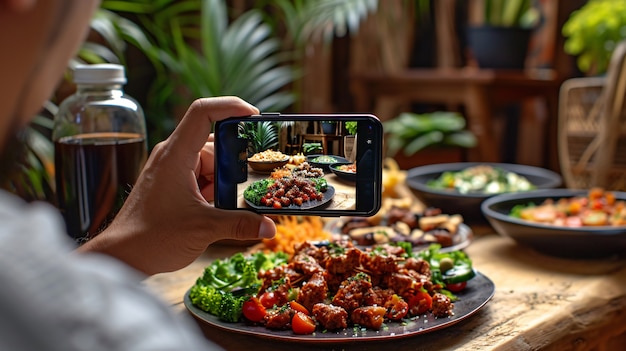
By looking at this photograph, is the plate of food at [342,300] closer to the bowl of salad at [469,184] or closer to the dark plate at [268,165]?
the dark plate at [268,165]

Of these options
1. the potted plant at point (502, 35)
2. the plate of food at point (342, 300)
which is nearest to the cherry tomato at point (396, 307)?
the plate of food at point (342, 300)

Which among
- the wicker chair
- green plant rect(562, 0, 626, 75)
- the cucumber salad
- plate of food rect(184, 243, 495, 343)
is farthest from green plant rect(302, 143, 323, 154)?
green plant rect(562, 0, 626, 75)

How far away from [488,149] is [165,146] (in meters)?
2.91

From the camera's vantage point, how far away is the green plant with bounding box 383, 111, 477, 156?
3830 mm

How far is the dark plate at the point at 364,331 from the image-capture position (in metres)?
0.97

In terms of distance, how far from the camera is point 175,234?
0.97 meters

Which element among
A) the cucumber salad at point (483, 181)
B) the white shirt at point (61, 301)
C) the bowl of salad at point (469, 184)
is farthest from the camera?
the cucumber salad at point (483, 181)

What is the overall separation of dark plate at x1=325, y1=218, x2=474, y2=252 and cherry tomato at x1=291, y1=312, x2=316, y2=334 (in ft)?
1.52

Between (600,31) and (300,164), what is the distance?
2336 mm

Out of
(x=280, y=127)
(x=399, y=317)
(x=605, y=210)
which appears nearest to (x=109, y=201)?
(x=280, y=127)

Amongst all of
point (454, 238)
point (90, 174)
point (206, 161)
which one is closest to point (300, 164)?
point (206, 161)

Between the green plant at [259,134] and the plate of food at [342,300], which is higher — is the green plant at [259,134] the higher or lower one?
the higher one

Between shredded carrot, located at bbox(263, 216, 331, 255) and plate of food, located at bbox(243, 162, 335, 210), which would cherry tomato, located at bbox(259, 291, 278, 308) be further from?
shredded carrot, located at bbox(263, 216, 331, 255)

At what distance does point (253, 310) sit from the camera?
1034 millimetres
